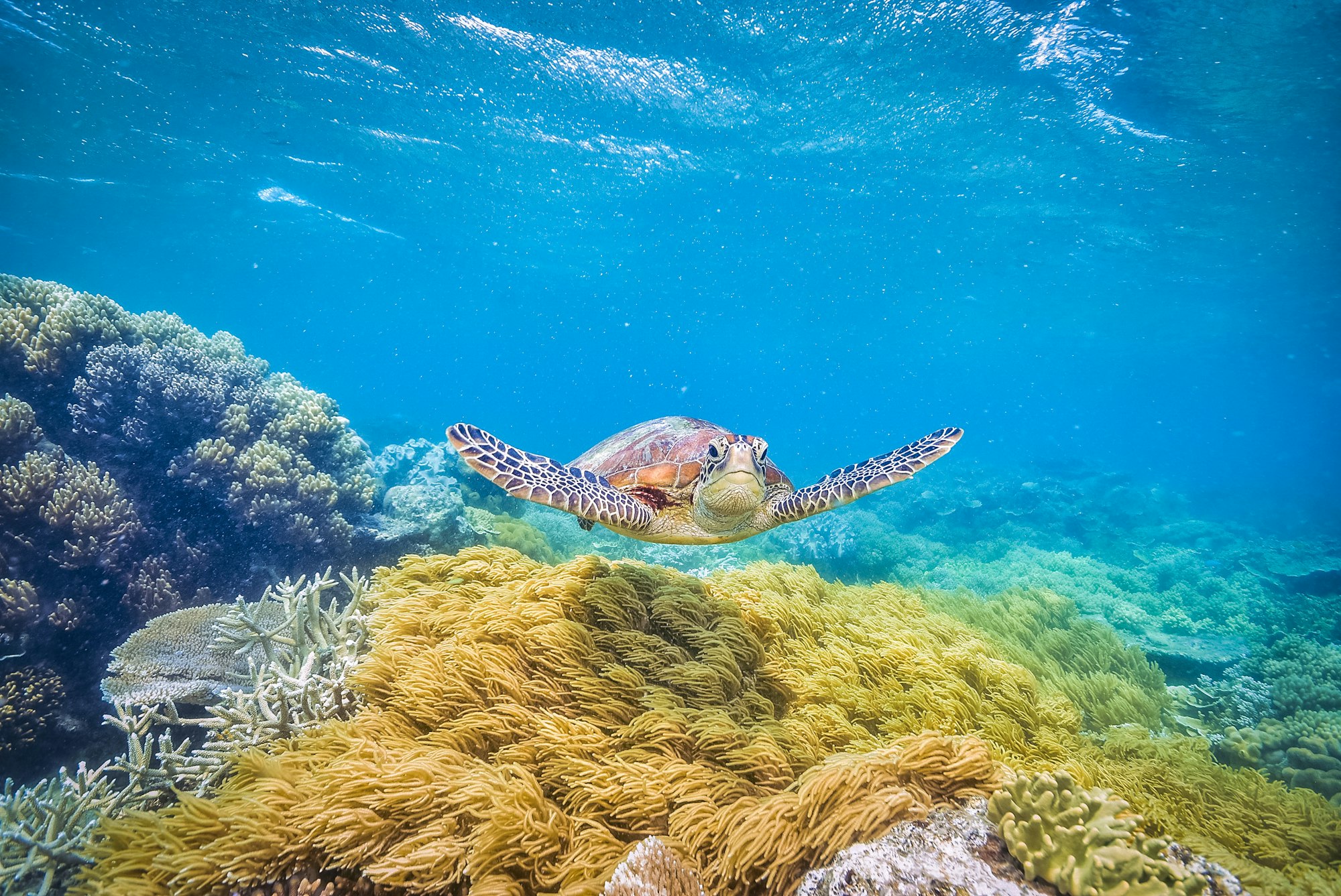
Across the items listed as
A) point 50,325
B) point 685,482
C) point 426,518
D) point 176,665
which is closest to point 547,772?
point 685,482

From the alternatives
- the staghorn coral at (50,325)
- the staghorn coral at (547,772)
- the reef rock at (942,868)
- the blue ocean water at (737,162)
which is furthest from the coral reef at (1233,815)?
the blue ocean water at (737,162)

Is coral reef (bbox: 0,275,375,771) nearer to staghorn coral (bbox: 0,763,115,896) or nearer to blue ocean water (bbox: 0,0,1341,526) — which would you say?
staghorn coral (bbox: 0,763,115,896)

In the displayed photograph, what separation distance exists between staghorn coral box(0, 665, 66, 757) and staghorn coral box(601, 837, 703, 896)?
19.8 feet

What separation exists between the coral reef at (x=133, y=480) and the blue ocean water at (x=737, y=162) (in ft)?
38.7

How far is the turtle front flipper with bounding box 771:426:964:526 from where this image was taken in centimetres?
417

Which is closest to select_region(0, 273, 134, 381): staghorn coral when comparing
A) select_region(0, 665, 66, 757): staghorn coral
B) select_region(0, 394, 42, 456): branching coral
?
select_region(0, 394, 42, 456): branching coral

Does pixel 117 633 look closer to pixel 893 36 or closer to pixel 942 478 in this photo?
pixel 893 36

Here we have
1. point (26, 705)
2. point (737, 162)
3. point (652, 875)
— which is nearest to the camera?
point (652, 875)

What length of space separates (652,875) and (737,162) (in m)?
23.6

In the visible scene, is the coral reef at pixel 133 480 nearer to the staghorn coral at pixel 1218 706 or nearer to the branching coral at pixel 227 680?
the branching coral at pixel 227 680

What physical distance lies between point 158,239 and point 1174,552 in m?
59.5

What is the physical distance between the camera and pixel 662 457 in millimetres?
4918

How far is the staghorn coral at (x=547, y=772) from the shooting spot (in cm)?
206

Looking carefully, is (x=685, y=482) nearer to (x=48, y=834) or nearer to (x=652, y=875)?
(x=652, y=875)
